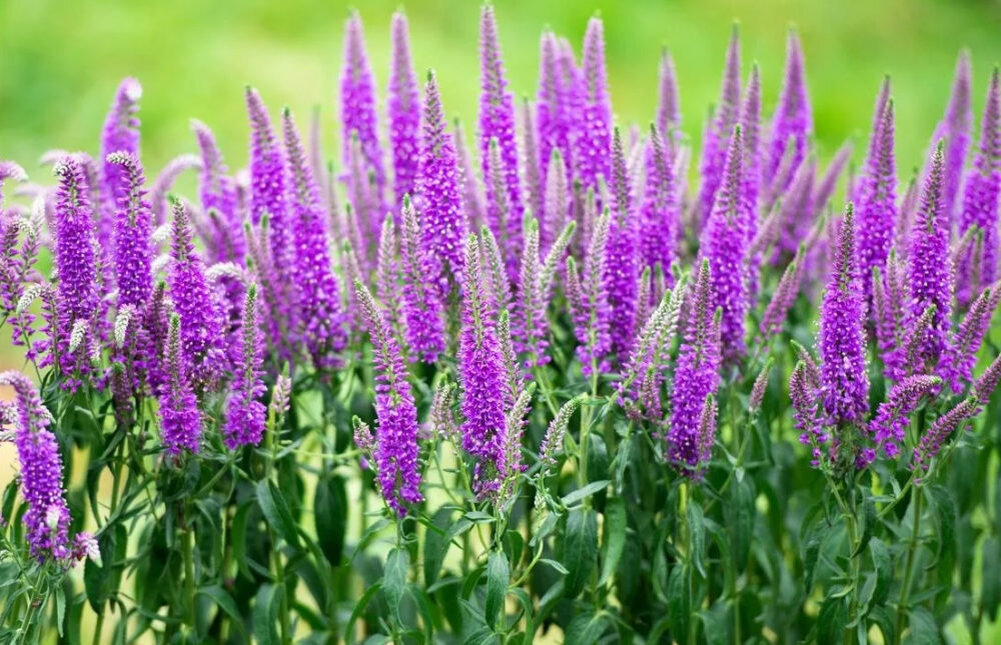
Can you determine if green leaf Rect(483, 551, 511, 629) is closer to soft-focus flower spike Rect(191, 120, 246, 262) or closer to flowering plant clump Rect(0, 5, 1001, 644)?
flowering plant clump Rect(0, 5, 1001, 644)

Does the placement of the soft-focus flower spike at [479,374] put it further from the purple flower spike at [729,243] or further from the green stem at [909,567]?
the green stem at [909,567]

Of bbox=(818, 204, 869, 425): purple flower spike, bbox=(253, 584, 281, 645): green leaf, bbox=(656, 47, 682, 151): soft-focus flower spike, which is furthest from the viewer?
→ bbox=(656, 47, 682, 151): soft-focus flower spike

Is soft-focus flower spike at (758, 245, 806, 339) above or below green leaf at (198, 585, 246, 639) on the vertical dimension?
above

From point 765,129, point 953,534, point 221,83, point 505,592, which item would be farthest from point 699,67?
point 505,592

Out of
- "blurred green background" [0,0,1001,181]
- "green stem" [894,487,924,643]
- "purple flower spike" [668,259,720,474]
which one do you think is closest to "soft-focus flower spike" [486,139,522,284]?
"purple flower spike" [668,259,720,474]

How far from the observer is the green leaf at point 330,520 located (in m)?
3.63

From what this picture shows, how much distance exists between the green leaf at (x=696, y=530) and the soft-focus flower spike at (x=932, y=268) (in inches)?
27.6

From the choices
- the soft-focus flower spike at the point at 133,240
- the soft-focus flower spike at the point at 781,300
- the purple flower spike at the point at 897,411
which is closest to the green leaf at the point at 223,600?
the soft-focus flower spike at the point at 133,240

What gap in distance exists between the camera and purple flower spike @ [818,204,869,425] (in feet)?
9.79

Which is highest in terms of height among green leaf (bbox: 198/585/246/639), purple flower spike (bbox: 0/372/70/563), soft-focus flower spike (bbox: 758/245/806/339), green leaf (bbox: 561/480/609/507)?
soft-focus flower spike (bbox: 758/245/806/339)

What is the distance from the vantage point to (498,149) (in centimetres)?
350

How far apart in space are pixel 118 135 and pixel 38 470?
4.50 ft

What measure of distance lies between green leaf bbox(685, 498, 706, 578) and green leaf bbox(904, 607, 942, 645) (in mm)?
829

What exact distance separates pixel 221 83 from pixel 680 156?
6099 millimetres
